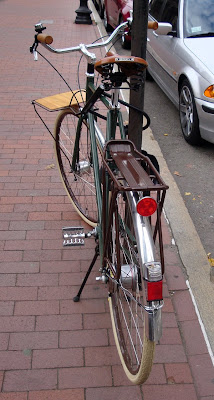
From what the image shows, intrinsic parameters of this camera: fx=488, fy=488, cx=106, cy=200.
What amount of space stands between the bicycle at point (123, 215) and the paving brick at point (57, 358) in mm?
247

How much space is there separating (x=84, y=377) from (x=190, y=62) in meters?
4.42

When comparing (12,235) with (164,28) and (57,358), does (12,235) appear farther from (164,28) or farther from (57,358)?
(164,28)

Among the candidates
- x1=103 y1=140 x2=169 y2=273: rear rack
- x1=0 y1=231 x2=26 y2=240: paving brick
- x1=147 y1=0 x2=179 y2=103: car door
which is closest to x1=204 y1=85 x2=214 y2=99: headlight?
x1=147 y1=0 x2=179 y2=103: car door

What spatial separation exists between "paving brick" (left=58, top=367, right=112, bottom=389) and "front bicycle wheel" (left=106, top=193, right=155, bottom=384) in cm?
16

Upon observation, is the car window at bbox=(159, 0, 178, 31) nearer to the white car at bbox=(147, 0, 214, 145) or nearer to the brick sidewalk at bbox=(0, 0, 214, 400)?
the white car at bbox=(147, 0, 214, 145)

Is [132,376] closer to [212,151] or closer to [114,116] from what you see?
[114,116]

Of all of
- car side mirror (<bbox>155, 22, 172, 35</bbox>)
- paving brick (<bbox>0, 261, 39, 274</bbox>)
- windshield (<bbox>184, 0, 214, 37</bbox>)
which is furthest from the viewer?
windshield (<bbox>184, 0, 214, 37</bbox>)

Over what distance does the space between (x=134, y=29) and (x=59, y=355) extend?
1.98 m

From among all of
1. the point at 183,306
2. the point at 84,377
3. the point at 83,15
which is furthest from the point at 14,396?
the point at 83,15

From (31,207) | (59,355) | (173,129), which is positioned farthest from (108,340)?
(173,129)

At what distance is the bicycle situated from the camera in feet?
6.52

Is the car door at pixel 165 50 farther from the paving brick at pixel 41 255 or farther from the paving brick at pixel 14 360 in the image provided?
the paving brick at pixel 14 360

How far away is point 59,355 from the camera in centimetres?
270

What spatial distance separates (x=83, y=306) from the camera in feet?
10.1
